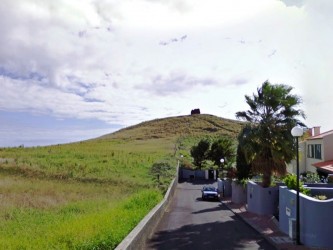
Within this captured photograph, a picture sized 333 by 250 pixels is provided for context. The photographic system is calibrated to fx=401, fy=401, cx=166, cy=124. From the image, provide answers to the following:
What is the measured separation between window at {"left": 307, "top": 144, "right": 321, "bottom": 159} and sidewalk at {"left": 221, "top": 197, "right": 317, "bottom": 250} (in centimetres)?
1493

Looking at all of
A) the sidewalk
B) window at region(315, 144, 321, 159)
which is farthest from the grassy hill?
window at region(315, 144, 321, 159)

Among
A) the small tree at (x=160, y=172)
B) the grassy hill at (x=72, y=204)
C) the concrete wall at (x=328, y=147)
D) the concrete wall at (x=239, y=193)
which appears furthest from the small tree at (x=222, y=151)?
the concrete wall at (x=239, y=193)

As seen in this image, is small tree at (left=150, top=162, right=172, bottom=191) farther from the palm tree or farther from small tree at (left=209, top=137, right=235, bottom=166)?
the palm tree

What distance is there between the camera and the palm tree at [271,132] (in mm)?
24969

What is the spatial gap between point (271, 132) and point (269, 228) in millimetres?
7261

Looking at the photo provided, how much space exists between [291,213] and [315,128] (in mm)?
31719

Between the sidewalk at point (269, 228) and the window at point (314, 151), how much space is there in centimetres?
1493

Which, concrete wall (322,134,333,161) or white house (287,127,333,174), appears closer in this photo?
white house (287,127,333,174)

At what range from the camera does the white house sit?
36359 mm

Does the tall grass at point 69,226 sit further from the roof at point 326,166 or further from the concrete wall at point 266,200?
the roof at point 326,166

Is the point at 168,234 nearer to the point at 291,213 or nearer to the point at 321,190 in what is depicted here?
the point at 291,213

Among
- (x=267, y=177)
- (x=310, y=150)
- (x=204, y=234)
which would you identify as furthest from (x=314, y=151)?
(x=204, y=234)

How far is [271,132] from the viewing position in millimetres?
25172

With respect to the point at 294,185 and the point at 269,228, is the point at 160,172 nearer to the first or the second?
the point at 269,228
